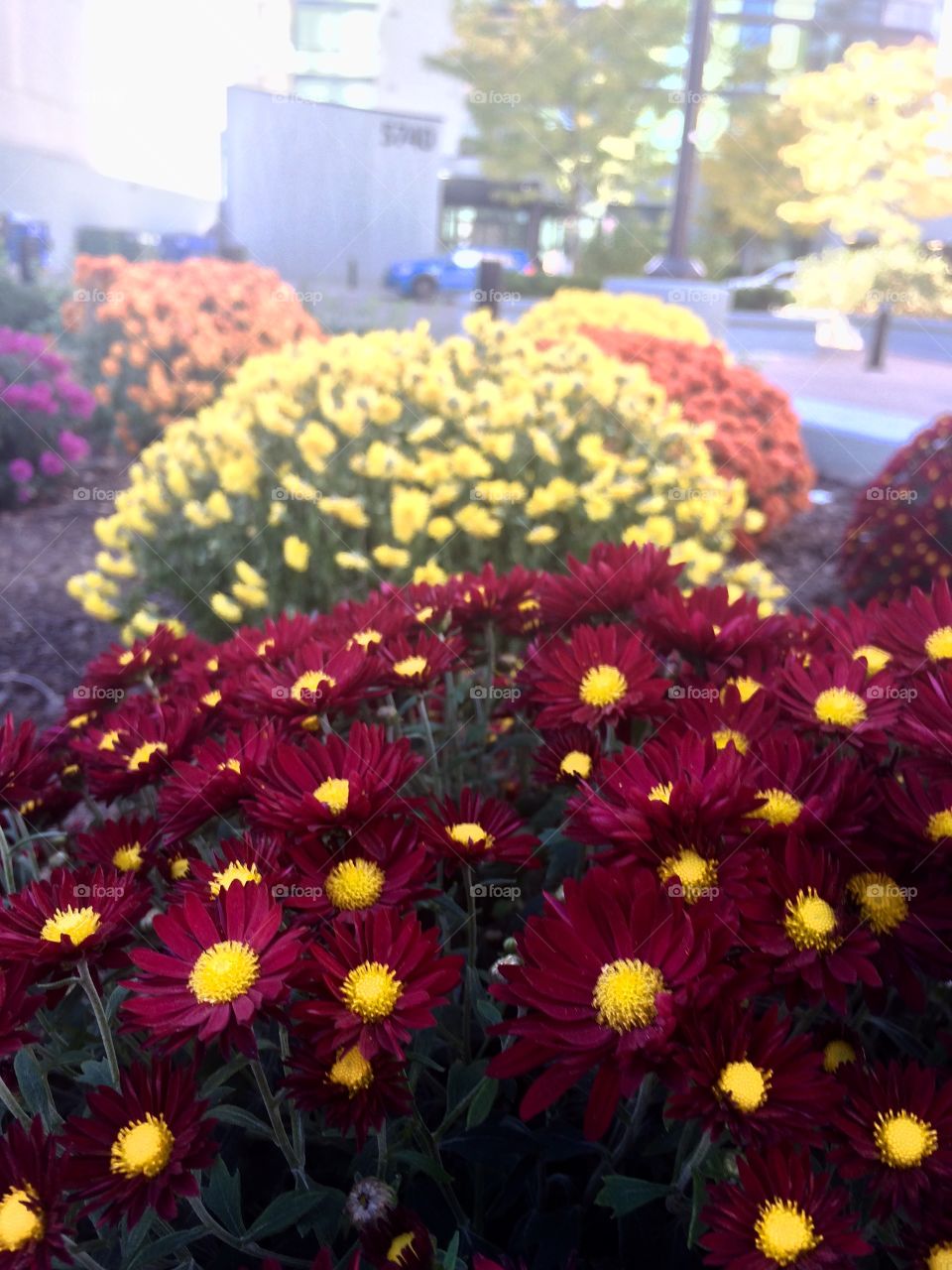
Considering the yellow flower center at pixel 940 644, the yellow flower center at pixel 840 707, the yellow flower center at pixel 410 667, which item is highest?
the yellow flower center at pixel 940 644

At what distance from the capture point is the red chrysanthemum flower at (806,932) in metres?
0.72

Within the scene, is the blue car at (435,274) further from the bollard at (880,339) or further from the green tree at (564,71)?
the bollard at (880,339)

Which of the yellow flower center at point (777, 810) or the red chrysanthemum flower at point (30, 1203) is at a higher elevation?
the yellow flower center at point (777, 810)

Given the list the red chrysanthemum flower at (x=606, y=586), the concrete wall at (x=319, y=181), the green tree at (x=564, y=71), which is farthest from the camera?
the green tree at (x=564, y=71)

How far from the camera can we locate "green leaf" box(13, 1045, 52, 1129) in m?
0.83

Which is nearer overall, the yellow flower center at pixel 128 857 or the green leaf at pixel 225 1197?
the green leaf at pixel 225 1197

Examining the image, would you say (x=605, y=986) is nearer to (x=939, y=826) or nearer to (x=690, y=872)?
(x=690, y=872)

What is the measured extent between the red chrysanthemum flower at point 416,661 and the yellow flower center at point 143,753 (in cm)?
24

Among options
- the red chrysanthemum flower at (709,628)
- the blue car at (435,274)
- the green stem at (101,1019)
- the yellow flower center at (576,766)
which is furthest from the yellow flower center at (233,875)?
the blue car at (435,274)

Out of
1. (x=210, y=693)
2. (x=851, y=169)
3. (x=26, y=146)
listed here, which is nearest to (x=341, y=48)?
(x=26, y=146)

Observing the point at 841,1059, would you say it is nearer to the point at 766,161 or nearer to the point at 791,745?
the point at 791,745

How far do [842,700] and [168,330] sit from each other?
6889 millimetres

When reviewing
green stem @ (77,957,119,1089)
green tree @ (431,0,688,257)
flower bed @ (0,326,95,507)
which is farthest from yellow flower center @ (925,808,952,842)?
green tree @ (431,0,688,257)

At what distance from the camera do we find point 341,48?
34.8ft
